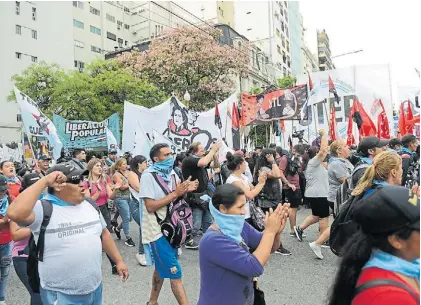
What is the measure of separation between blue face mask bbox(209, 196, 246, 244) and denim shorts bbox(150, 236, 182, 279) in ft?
5.10

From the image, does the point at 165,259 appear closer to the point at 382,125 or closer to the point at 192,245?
the point at 192,245

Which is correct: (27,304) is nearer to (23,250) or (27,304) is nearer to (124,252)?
(23,250)

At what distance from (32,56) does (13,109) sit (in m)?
6.44

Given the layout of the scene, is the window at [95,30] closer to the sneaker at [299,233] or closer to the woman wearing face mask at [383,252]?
the sneaker at [299,233]

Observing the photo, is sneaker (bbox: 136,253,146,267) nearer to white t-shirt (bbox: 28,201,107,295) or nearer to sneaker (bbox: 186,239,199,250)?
sneaker (bbox: 186,239,199,250)

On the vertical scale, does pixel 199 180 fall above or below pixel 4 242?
above

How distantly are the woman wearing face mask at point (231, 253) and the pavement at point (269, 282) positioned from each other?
2.14 m

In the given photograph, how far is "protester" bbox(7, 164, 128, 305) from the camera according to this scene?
112 inches

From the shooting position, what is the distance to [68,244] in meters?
2.87

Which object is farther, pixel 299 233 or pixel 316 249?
pixel 299 233

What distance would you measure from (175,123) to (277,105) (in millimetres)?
4145

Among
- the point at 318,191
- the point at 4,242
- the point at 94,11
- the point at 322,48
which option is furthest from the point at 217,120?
the point at 322,48

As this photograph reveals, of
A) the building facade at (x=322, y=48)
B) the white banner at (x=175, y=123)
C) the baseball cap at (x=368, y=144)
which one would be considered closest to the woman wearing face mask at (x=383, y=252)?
the baseball cap at (x=368, y=144)

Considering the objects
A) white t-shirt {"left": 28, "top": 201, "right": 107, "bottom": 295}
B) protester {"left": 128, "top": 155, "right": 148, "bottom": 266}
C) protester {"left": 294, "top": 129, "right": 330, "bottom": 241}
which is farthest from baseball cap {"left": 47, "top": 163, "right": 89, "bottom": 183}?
protester {"left": 294, "top": 129, "right": 330, "bottom": 241}
